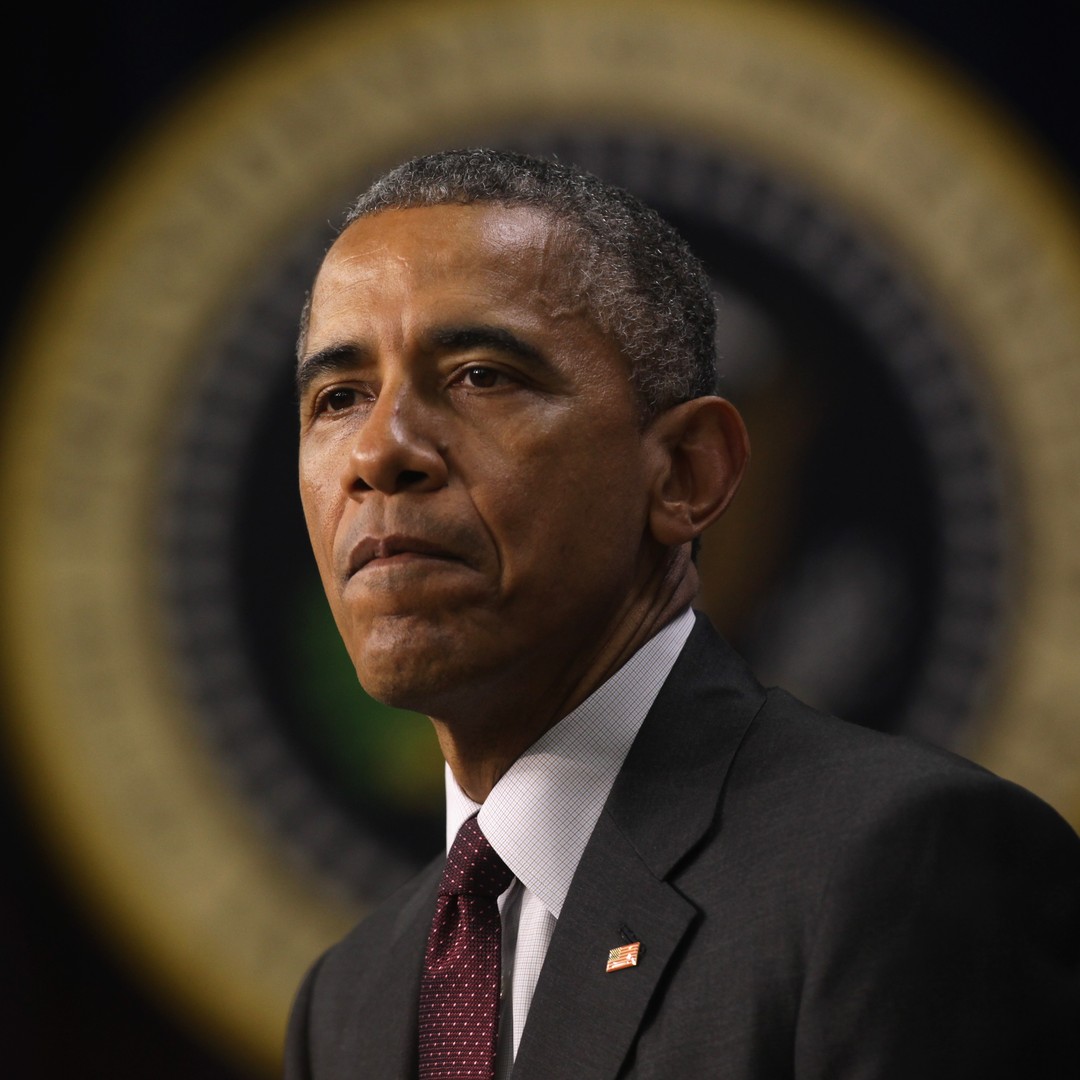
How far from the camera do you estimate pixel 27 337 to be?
3488 millimetres

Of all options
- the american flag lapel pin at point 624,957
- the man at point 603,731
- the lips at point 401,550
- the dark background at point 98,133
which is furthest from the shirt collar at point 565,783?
the dark background at point 98,133

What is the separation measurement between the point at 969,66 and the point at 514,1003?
2.53 m

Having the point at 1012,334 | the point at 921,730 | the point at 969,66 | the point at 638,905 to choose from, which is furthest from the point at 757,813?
the point at 969,66

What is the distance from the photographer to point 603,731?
176 centimetres

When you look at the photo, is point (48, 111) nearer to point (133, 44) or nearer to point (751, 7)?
point (133, 44)

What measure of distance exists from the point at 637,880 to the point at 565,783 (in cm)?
17

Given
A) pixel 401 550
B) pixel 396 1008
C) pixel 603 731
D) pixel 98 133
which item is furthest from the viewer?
pixel 98 133

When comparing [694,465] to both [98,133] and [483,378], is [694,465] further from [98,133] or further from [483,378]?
[98,133]

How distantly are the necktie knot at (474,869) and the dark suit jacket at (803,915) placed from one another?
0.14 meters

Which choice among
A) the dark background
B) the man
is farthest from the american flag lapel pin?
the dark background

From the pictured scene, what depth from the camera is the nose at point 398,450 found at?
165cm

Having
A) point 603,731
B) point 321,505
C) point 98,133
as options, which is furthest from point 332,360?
point 98,133

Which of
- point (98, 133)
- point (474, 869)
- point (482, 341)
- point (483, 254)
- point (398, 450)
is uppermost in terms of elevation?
point (98, 133)

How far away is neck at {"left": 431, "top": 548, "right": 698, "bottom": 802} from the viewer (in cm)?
174
